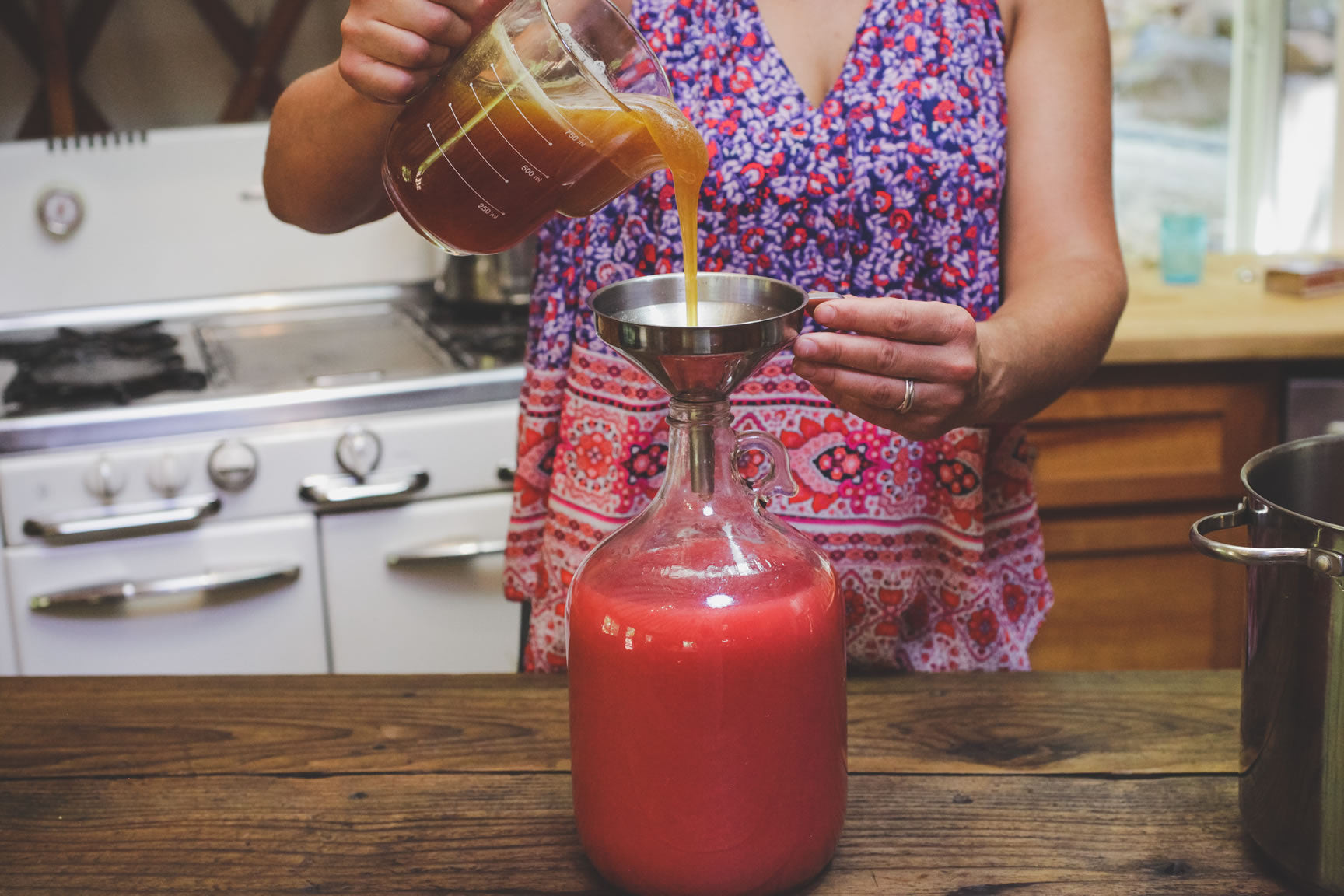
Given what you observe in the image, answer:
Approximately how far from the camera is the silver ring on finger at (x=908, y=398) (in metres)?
0.74

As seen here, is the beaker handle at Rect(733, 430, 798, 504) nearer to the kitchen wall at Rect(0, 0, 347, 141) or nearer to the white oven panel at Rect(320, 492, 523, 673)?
the white oven panel at Rect(320, 492, 523, 673)

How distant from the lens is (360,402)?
1.70 metres

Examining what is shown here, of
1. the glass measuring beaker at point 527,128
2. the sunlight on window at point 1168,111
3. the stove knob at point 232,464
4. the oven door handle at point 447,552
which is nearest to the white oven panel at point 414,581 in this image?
the oven door handle at point 447,552

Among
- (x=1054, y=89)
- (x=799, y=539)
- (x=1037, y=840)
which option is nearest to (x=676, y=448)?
(x=799, y=539)

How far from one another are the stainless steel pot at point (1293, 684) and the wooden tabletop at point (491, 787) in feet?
0.16

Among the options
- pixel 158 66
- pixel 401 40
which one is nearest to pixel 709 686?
pixel 401 40

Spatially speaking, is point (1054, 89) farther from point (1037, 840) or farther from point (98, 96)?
point (98, 96)

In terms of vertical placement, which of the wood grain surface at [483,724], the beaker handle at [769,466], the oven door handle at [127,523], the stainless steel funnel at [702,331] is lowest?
the oven door handle at [127,523]

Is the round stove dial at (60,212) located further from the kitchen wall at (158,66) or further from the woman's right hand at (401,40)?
the woman's right hand at (401,40)

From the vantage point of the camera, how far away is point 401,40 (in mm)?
706

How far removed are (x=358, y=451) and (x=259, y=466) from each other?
0.42ft

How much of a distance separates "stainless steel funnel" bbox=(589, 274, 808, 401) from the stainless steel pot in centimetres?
25

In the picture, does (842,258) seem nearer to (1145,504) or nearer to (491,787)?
(491,787)

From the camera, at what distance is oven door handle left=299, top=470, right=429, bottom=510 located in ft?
5.53
